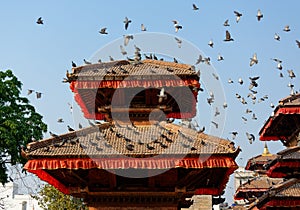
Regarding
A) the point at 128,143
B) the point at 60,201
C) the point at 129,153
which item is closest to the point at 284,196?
the point at 128,143

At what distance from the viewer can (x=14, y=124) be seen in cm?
2683

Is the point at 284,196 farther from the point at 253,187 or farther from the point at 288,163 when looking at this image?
the point at 253,187

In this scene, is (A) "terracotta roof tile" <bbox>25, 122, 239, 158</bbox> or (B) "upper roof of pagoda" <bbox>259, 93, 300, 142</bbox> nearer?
(A) "terracotta roof tile" <bbox>25, 122, 239, 158</bbox>

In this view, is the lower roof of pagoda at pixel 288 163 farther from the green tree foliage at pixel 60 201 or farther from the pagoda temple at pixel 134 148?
the green tree foliage at pixel 60 201

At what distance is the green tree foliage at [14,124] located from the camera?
2675 cm

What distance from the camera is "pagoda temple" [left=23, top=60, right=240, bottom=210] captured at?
13547 millimetres

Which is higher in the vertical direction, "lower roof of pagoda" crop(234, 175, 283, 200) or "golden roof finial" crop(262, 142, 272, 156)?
Result: "golden roof finial" crop(262, 142, 272, 156)

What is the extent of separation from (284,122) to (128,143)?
44.8 feet

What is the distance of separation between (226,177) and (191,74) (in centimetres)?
376

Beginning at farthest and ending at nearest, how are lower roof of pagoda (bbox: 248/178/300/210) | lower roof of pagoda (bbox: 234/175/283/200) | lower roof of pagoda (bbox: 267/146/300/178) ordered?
lower roof of pagoda (bbox: 234/175/283/200) < lower roof of pagoda (bbox: 248/178/300/210) < lower roof of pagoda (bbox: 267/146/300/178)

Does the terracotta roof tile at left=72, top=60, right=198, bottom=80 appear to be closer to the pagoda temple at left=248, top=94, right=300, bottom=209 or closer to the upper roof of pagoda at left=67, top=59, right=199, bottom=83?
the upper roof of pagoda at left=67, top=59, right=199, bottom=83

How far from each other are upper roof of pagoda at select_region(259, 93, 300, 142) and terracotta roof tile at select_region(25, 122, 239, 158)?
9.54 meters

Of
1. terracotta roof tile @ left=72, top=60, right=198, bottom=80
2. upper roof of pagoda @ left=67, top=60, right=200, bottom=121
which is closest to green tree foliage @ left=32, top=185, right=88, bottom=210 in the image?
terracotta roof tile @ left=72, top=60, right=198, bottom=80

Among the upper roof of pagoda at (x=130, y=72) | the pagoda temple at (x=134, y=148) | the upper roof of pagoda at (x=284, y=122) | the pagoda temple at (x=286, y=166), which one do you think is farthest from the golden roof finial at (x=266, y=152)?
the upper roof of pagoda at (x=130, y=72)
